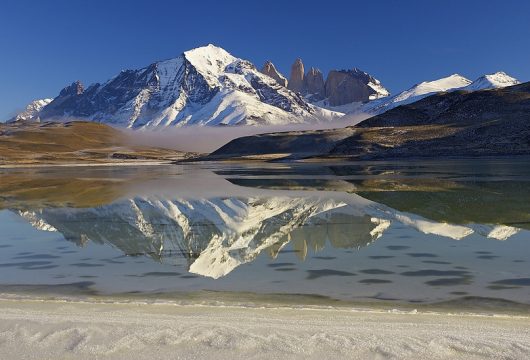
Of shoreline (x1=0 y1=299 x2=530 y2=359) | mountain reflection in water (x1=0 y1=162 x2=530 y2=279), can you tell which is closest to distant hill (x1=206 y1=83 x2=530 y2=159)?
mountain reflection in water (x1=0 y1=162 x2=530 y2=279)

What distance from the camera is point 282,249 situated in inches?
728

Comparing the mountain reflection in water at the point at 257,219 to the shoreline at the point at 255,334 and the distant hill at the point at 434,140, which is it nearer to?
the shoreline at the point at 255,334

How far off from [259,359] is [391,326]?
2838mm

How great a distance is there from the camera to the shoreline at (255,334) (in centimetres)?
855

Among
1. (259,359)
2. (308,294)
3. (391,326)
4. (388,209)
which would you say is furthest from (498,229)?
(259,359)

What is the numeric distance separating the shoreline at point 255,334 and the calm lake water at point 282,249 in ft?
6.46

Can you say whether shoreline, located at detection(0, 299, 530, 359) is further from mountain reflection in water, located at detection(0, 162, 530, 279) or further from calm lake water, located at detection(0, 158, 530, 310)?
mountain reflection in water, located at detection(0, 162, 530, 279)

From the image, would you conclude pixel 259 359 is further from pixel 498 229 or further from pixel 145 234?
pixel 498 229

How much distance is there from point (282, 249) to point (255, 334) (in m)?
9.17

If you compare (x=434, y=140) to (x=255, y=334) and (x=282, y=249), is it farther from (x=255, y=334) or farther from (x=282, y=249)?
(x=255, y=334)

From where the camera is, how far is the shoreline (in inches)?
337

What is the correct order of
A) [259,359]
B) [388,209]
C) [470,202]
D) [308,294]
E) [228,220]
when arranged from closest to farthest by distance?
[259,359]
[308,294]
[228,220]
[388,209]
[470,202]

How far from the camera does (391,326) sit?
9.68 meters

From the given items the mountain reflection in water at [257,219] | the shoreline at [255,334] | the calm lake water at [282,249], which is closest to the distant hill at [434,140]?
the mountain reflection in water at [257,219]
